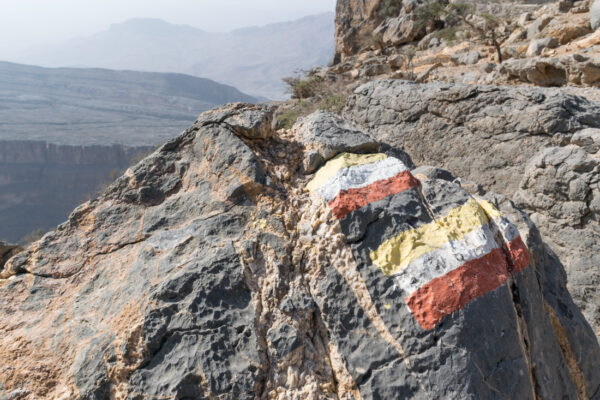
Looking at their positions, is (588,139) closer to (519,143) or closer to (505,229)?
(519,143)

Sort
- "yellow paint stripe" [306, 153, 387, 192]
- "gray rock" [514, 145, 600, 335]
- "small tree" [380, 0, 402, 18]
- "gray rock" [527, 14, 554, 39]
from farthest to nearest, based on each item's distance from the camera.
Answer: "small tree" [380, 0, 402, 18] < "gray rock" [527, 14, 554, 39] < "gray rock" [514, 145, 600, 335] < "yellow paint stripe" [306, 153, 387, 192]

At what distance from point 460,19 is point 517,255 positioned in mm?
18396

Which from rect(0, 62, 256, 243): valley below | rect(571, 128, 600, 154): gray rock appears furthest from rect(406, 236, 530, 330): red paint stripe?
rect(0, 62, 256, 243): valley below

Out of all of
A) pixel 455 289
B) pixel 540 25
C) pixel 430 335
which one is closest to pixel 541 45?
pixel 540 25

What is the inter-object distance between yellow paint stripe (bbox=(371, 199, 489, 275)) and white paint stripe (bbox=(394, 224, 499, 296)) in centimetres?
3

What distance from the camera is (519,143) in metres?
4.50

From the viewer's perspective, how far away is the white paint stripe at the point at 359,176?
2.33 m

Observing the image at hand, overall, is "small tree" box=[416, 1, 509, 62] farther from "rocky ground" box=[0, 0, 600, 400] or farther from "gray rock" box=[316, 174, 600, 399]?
"gray rock" box=[316, 174, 600, 399]

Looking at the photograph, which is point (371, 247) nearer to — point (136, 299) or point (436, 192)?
point (436, 192)

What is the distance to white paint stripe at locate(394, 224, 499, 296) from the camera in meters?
2.00

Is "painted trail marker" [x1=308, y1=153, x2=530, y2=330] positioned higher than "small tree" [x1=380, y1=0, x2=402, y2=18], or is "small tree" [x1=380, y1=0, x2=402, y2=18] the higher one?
"small tree" [x1=380, y1=0, x2=402, y2=18]

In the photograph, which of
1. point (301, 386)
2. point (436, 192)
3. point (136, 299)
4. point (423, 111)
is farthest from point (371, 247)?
point (423, 111)

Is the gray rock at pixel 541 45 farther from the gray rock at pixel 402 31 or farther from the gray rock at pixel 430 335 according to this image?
the gray rock at pixel 402 31

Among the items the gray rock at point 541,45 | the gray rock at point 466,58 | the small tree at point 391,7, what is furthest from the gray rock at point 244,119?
the small tree at point 391,7
